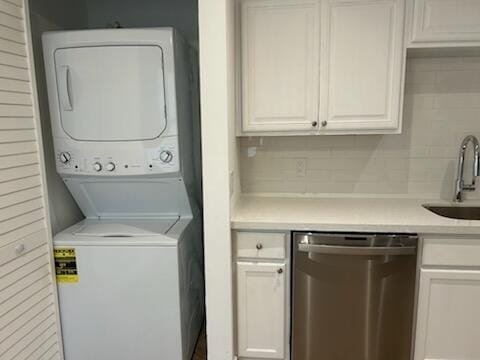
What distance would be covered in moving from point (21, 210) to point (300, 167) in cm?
158

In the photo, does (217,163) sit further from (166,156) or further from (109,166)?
(109,166)

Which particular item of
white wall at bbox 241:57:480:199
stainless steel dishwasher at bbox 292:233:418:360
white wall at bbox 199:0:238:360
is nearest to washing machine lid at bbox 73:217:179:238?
white wall at bbox 199:0:238:360

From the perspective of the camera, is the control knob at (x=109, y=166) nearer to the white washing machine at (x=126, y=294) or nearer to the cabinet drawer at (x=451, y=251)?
the white washing machine at (x=126, y=294)

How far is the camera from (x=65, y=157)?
186 cm

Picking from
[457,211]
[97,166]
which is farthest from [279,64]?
[457,211]

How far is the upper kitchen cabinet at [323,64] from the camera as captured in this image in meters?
1.82

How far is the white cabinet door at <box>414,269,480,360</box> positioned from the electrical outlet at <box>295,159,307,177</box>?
35.4 inches

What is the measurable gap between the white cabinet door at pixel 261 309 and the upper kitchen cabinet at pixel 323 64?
2.58 feet

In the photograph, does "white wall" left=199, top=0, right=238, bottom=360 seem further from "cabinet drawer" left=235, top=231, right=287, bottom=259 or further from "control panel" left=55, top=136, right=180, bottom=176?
"control panel" left=55, top=136, right=180, bottom=176

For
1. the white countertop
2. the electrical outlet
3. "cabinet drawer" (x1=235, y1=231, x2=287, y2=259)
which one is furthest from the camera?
the electrical outlet

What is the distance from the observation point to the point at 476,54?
204cm

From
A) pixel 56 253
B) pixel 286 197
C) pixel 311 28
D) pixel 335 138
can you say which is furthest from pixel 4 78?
pixel 335 138

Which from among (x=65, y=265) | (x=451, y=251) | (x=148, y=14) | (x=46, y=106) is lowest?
(x=65, y=265)

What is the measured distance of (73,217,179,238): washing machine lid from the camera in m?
1.88
